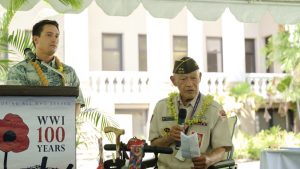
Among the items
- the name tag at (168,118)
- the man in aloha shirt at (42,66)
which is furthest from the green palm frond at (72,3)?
the name tag at (168,118)

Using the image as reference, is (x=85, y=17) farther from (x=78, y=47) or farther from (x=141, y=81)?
(x=141, y=81)

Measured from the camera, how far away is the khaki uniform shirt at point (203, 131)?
390 cm

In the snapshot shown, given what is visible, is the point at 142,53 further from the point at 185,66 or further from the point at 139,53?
the point at 185,66

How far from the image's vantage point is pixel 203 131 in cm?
393

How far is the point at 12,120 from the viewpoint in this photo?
2539 mm

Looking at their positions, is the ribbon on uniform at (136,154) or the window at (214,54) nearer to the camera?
the ribbon on uniform at (136,154)

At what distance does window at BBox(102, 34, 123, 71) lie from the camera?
21.5 metres

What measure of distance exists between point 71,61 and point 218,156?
14.1 m

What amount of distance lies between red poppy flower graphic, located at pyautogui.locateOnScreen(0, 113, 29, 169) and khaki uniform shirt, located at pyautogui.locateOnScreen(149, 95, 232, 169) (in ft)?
5.18

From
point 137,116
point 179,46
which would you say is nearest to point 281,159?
point 137,116

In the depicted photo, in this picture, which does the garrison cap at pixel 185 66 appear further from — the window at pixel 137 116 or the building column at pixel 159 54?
the window at pixel 137 116

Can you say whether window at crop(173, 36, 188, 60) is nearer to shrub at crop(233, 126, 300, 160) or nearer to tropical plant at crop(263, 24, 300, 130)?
tropical plant at crop(263, 24, 300, 130)

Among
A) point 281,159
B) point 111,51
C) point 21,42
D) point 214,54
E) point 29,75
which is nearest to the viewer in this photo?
point 29,75

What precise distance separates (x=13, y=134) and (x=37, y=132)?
11 cm
